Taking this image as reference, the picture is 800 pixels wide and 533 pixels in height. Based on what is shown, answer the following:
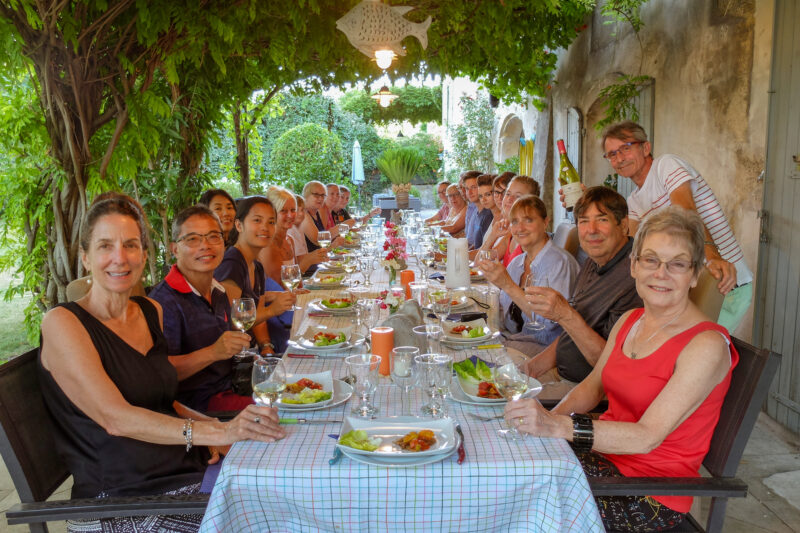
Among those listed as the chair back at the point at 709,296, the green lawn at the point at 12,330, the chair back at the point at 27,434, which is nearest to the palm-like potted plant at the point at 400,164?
the green lawn at the point at 12,330

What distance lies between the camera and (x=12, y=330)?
20.4 feet

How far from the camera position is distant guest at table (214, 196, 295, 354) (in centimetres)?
319

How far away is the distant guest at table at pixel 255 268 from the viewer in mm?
3189

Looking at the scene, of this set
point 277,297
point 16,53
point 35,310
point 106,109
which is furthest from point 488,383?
point 35,310

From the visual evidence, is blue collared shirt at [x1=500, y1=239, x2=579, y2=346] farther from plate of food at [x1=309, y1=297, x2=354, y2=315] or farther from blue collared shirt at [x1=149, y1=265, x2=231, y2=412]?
blue collared shirt at [x1=149, y1=265, x2=231, y2=412]

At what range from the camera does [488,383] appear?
6.16ft

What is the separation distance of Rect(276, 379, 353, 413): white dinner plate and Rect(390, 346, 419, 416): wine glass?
0.17m

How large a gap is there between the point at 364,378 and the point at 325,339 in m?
0.76

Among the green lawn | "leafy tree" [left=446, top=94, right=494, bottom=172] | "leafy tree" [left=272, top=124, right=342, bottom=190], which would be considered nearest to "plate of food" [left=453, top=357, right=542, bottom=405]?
the green lawn

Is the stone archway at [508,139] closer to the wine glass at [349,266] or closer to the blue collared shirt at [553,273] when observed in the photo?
the wine glass at [349,266]

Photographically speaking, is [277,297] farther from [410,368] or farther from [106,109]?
[106,109]

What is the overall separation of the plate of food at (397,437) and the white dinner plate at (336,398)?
19cm

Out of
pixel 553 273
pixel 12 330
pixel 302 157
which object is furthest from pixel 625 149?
pixel 302 157

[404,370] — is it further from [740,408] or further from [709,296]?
[709,296]
